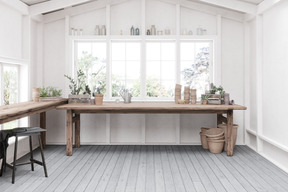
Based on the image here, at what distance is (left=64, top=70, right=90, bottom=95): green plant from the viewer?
18.7ft

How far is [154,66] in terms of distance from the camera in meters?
6.14

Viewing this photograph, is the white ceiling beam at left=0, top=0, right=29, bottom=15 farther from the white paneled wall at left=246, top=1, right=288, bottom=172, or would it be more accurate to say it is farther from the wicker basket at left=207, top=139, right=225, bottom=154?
the white paneled wall at left=246, top=1, right=288, bottom=172

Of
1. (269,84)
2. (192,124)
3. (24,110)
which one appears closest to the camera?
(24,110)

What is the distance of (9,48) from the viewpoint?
4.79 m

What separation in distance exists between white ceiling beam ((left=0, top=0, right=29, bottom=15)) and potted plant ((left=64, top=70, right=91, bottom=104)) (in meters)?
1.53

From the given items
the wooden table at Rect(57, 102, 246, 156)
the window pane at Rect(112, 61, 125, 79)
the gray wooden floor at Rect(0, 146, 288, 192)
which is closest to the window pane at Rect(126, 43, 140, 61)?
the window pane at Rect(112, 61, 125, 79)

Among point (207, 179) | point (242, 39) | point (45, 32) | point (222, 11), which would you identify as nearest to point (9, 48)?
point (45, 32)

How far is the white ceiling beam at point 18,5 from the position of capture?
464cm

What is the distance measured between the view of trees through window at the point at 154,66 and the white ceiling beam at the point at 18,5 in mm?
1340

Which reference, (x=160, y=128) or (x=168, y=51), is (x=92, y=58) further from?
(x=160, y=128)

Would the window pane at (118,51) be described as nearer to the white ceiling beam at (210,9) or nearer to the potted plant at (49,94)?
the potted plant at (49,94)

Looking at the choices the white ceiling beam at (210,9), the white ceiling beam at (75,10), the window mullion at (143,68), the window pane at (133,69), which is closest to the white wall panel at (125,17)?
the white ceiling beam at (75,10)

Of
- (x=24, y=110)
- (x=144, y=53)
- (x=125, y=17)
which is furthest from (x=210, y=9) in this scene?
(x=24, y=110)

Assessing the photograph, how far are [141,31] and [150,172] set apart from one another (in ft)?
10.8
